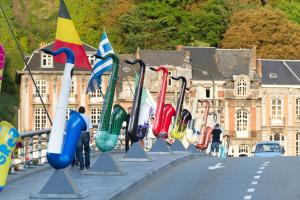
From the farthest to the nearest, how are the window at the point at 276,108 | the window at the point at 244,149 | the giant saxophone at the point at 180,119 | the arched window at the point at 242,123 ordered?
the window at the point at 276,108 < the arched window at the point at 242,123 < the window at the point at 244,149 < the giant saxophone at the point at 180,119

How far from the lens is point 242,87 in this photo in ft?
396

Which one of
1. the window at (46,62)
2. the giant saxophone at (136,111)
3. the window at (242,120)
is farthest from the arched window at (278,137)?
the giant saxophone at (136,111)

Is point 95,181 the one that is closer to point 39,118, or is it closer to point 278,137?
point 39,118

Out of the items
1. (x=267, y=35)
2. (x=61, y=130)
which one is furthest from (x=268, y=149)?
(x=267, y=35)

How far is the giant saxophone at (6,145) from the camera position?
80.8 ft

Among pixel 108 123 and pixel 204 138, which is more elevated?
pixel 108 123

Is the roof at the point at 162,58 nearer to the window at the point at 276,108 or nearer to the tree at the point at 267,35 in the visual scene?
the window at the point at 276,108

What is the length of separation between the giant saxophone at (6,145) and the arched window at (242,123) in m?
97.0

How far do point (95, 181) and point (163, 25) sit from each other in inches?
4626

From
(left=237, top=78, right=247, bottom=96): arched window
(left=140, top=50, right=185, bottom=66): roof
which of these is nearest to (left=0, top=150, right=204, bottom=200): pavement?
(left=140, top=50, right=185, bottom=66): roof

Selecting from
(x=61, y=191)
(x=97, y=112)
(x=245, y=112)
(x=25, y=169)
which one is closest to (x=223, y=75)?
(x=245, y=112)

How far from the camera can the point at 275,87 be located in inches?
4779

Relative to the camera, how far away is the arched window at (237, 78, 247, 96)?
395ft

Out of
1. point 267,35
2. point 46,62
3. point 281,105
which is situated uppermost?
point 267,35
